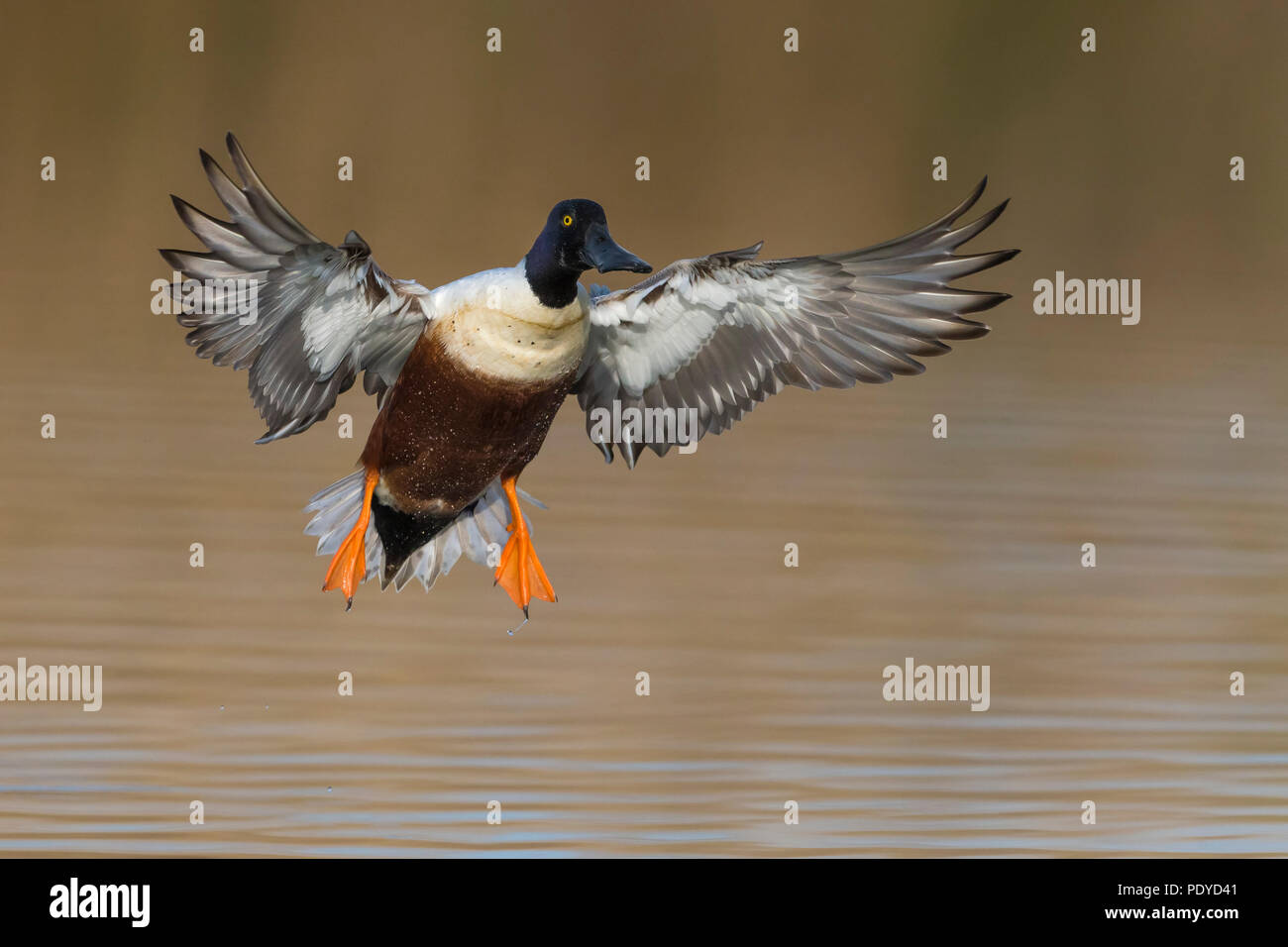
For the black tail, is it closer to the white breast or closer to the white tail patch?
the white tail patch

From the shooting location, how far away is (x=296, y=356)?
450 centimetres

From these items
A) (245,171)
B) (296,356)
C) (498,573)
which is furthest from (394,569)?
(245,171)

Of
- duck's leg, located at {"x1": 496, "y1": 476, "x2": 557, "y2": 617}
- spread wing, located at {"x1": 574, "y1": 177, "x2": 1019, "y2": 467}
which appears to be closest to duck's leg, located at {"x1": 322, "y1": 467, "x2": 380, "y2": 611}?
duck's leg, located at {"x1": 496, "y1": 476, "x2": 557, "y2": 617}

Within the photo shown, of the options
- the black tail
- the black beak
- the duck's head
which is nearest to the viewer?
the black beak

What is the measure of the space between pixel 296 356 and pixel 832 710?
64.5 inches

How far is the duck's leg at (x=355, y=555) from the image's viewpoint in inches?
187

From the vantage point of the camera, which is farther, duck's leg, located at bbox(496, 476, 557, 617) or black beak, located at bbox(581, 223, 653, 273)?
duck's leg, located at bbox(496, 476, 557, 617)

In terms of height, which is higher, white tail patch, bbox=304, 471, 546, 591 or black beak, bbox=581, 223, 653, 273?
black beak, bbox=581, 223, 653, 273

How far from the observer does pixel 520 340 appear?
4.43m

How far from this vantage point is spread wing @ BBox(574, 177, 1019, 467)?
450cm

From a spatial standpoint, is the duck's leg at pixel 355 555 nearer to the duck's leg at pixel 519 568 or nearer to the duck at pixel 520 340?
the duck at pixel 520 340

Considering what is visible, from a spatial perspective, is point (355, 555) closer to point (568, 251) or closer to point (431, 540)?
point (431, 540)

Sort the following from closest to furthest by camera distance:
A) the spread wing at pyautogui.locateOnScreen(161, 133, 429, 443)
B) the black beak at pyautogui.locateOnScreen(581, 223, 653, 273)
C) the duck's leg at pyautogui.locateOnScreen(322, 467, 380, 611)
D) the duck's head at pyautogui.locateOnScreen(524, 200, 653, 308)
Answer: the spread wing at pyautogui.locateOnScreen(161, 133, 429, 443) < the black beak at pyautogui.locateOnScreen(581, 223, 653, 273) < the duck's head at pyautogui.locateOnScreen(524, 200, 653, 308) < the duck's leg at pyautogui.locateOnScreen(322, 467, 380, 611)

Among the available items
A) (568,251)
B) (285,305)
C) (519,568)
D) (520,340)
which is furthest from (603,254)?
(519,568)
